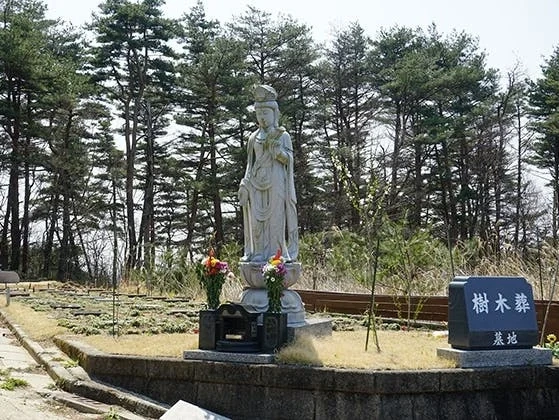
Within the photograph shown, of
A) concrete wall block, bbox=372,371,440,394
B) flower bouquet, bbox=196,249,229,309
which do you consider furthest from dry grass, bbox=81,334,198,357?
concrete wall block, bbox=372,371,440,394

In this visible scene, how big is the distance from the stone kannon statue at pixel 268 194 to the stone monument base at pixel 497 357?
2.89 m

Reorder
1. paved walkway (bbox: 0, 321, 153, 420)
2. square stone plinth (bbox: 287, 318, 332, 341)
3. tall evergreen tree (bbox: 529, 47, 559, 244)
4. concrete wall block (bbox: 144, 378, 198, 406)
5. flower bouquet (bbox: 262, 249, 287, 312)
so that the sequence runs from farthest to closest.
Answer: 1. tall evergreen tree (bbox: 529, 47, 559, 244)
2. square stone plinth (bbox: 287, 318, 332, 341)
3. flower bouquet (bbox: 262, 249, 287, 312)
4. concrete wall block (bbox: 144, 378, 198, 406)
5. paved walkway (bbox: 0, 321, 153, 420)

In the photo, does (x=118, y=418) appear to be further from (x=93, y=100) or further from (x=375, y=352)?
(x=93, y=100)

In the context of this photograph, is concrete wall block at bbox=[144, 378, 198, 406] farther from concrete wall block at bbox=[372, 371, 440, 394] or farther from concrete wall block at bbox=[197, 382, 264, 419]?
concrete wall block at bbox=[372, 371, 440, 394]

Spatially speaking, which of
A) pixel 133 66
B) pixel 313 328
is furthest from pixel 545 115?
pixel 313 328

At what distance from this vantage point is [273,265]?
740cm

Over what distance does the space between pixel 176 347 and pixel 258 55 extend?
85.4 feet

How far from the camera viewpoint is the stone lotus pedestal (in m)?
8.67

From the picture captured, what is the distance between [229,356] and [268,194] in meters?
2.82

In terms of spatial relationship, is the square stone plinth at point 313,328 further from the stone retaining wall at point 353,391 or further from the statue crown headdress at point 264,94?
the statue crown headdress at point 264,94

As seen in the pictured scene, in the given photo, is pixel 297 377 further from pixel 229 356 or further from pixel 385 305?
pixel 385 305

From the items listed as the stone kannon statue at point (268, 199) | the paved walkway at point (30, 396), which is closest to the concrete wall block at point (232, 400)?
the paved walkway at point (30, 396)

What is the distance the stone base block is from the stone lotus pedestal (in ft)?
5.84

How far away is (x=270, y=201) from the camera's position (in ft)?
29.5
